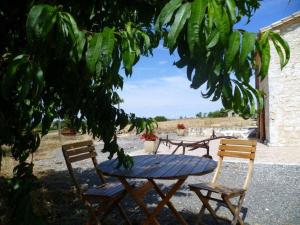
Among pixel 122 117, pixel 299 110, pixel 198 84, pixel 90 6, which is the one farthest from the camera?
pixel 299 110

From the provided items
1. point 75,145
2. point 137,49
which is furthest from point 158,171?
point 137,49

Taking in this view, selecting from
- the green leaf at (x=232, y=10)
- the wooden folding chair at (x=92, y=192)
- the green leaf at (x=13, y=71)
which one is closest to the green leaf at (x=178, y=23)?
the green leaf at (x=232, y=10)

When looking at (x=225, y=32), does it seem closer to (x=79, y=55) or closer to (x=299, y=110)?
(x=79, y=55)

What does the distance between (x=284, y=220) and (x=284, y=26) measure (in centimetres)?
1147

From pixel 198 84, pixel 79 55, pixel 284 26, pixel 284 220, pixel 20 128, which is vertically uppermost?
pixel 284 26

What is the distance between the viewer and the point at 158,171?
12.3 ft

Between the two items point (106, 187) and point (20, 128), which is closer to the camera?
point (20, 128)

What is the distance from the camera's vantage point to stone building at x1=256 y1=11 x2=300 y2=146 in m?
14.2

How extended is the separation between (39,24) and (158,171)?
2784 mm

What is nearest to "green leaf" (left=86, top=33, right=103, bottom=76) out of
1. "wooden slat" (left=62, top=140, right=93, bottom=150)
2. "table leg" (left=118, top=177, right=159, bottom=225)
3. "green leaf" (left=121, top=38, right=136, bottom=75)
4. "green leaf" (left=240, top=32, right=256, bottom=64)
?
"green leaf" (left=121, top=38, right=136, bottom=75)

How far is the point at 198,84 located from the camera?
1.22 metres

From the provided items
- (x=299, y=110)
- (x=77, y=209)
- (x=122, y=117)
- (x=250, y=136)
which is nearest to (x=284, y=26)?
(x=299, y=110)

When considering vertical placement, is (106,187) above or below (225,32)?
below

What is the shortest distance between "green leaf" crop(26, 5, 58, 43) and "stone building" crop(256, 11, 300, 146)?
541 inches
